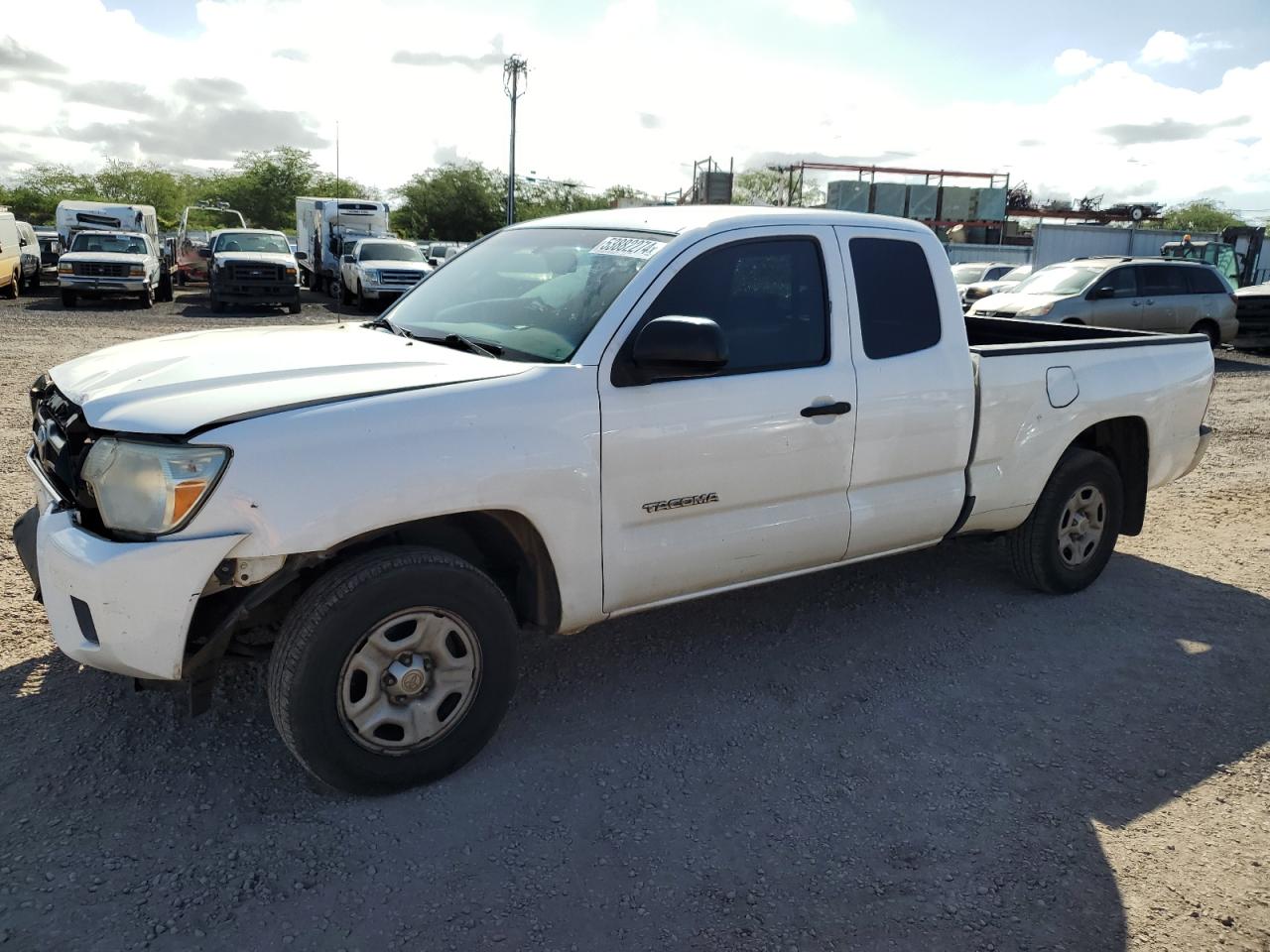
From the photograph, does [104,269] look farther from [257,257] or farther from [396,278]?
[396,278]

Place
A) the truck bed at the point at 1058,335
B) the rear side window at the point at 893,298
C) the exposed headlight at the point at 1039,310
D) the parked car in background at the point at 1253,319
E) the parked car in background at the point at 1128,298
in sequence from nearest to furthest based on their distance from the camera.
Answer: the rear side window at the point at 893,298 → the truck bed at the point at 1058,335 → the exposed headlight at the point at 1039,310 → the parked car in background at the point at 1128,298 → the parked car in background at the point at 1253,319

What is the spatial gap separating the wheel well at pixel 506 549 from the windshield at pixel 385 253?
21.5m

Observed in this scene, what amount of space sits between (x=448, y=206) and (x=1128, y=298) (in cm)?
5357

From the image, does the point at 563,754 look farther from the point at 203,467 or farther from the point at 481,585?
the point at 203,467

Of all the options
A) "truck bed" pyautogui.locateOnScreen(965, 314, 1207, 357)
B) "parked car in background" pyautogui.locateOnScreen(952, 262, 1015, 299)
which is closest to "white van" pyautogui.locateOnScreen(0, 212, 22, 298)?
"parked car in background" pyautogui.locateOnScreen(952, 262, 1015, 299)

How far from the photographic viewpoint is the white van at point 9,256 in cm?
2256

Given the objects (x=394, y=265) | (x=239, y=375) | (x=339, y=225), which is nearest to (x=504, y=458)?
(x=239, y=375)

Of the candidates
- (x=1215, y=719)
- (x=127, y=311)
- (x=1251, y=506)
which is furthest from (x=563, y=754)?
(x=127, y=311)

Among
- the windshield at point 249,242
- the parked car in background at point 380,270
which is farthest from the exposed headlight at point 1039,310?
the windshield at point 249,242

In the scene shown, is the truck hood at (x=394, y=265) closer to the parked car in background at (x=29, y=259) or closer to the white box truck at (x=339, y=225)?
the white box truck at (x=339, y=225)

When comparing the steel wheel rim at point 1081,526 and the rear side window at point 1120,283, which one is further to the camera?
the rear side window at point 1120,283

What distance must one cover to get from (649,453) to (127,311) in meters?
22.0

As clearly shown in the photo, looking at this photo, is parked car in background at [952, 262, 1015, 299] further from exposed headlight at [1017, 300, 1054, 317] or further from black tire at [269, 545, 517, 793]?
black tire at [269, 545, 517, 793]

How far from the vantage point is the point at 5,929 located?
254 centimetres
